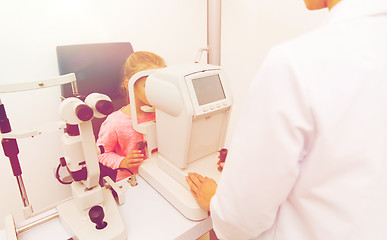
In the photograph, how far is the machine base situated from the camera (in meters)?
0.72

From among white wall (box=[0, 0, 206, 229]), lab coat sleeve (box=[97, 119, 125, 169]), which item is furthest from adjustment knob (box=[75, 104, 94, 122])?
white wall (box=[0, 0, 206, 229])

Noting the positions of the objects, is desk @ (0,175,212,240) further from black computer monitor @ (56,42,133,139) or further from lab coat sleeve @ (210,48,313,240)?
black computer monitor @ (56,42,133,139)

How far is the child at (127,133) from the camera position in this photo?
1073mm

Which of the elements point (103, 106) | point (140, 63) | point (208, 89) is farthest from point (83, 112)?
point (140, 63)

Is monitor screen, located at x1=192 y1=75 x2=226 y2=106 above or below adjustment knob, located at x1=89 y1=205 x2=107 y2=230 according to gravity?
above

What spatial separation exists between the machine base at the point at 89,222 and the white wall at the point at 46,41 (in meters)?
0.96

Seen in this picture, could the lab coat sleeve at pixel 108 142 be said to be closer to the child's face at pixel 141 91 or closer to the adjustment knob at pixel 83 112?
the child's face at pixel 141 91

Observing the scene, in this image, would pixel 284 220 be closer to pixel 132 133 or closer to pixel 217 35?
pixel 132 133

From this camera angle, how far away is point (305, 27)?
162cm

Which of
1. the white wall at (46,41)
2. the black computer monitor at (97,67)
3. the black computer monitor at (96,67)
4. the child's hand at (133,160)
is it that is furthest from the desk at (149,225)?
the white wall at (46,41)

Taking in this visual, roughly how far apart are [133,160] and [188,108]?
0.40 m

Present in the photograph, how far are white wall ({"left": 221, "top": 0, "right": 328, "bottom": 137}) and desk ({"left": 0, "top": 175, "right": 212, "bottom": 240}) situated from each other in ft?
4.58

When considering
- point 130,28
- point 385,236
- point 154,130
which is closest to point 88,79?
point 130,28

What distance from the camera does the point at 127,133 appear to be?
A: 1.19m
